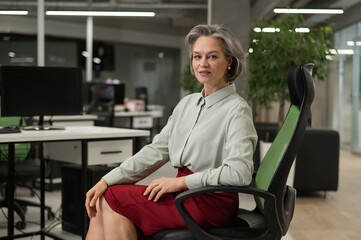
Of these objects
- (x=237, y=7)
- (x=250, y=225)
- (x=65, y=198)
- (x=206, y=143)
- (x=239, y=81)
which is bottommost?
(x=65, y=198)

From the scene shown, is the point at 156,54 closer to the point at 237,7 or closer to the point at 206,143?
the point at 237,7

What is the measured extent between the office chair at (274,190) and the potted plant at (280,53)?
3.03 m

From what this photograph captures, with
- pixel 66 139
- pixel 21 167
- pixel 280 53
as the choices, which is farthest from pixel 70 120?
pixel 66 139

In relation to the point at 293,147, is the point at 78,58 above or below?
above

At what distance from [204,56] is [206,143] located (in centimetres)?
37

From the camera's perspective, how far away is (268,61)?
519cm

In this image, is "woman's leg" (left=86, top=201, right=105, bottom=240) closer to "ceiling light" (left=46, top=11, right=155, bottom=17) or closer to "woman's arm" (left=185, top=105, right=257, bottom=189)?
"woman's arm" (left=185, top=105, right=257, bottom=189)

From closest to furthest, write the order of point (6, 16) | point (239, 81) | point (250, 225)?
point (250, 225), point (239, 81), point (6, 16)

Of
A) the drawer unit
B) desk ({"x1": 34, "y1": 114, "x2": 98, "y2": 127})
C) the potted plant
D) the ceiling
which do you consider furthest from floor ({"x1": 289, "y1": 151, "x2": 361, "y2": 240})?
the ceiling

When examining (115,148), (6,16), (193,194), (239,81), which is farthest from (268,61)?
(6,16)

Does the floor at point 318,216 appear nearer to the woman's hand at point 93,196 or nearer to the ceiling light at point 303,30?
the woman's hand at point 93,196

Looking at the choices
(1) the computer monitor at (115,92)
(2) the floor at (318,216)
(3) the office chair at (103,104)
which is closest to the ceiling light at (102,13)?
(1) the computer monitor at (115,92)

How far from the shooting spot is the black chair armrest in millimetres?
1839

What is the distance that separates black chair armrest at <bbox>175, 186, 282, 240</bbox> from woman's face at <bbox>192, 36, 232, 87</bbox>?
0.53m
